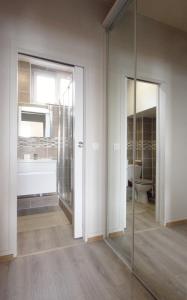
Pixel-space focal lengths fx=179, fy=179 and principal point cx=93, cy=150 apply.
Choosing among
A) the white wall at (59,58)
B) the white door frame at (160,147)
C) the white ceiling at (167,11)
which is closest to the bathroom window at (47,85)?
the white wall at (59,58)

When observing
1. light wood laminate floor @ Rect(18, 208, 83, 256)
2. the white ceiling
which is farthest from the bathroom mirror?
the white ceiling

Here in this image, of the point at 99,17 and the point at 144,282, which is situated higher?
the point at 99,17

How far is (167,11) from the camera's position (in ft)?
6.16

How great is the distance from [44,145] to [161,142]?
7.26 ft

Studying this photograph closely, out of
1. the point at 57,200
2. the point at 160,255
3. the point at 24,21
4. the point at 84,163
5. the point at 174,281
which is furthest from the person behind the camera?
the point at 57,200

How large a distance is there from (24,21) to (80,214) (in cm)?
222

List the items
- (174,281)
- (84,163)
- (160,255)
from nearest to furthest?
(174,281) < (160,255) < (84,163)

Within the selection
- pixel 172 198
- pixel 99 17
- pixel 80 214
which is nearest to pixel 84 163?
pixel 80 214

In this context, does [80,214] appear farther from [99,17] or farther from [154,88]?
[99,17]

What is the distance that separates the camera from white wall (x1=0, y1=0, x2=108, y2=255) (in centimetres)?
A: 179

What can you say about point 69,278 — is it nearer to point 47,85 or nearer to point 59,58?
point 59,58

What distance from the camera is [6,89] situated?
1792mm

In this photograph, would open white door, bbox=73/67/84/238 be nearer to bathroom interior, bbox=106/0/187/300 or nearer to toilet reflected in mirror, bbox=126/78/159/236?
bathroom interior, bbox=106/0/187/300

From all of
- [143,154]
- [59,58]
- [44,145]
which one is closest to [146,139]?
[143,154]
